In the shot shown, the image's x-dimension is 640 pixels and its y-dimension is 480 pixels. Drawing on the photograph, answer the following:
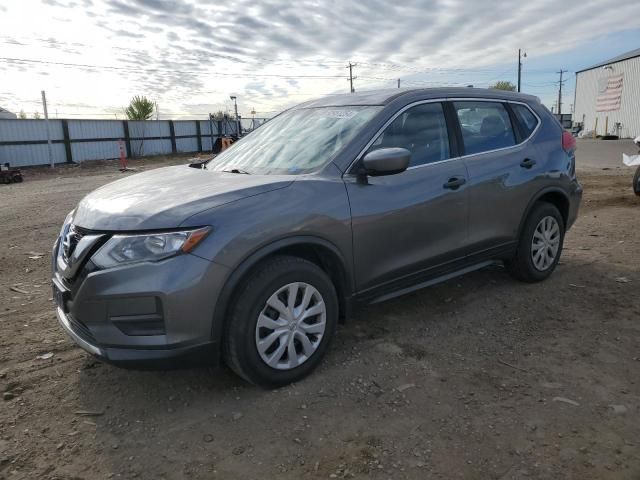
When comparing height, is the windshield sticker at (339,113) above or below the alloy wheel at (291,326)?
above

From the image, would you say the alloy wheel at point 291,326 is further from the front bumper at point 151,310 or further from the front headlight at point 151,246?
the front headlight at point 151,246

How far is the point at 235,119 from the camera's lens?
115ft

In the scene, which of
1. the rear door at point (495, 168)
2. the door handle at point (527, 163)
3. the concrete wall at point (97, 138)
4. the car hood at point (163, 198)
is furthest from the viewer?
the concrete wall at point (97, 138)

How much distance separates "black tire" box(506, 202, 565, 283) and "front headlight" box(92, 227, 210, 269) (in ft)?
10.2

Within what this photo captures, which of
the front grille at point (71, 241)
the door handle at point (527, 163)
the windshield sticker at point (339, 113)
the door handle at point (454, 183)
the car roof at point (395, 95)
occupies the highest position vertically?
the car roof at point (395, 95)

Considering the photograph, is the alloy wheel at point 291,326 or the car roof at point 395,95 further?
the car roof at point 395,95

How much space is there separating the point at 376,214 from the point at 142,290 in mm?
1541

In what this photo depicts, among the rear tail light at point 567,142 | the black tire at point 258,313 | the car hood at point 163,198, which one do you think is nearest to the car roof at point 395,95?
the rear tail light at point 567,142

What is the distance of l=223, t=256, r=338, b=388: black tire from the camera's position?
9.24 ft

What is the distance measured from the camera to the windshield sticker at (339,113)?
371 cm

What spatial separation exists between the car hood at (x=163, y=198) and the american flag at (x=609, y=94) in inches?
1787

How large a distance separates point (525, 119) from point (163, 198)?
11.1ft

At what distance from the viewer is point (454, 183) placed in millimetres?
3840

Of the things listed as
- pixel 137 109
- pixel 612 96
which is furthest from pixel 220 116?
pixel 612 96
